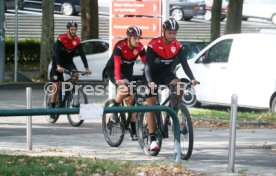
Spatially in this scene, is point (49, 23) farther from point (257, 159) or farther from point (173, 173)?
point (173, 173)

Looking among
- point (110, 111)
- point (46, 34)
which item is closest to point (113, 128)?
point (110, 111)

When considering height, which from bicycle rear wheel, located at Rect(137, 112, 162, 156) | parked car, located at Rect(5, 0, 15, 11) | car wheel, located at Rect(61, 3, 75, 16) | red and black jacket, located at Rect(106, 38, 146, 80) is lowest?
car wheel, located at Rect(61, 3, 75, 16)

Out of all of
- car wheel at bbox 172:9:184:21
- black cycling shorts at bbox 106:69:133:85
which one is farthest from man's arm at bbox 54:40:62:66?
car wheel at bbox 172:9:184:21

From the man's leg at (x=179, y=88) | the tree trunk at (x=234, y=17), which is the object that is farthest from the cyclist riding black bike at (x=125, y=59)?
the tree trunk at (x=234, y=17)

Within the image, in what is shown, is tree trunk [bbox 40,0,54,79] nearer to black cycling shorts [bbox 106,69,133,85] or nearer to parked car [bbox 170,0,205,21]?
black cycling shorts [bbox 106,69,133,85]

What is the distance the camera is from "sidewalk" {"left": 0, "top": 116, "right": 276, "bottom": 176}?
12434mm

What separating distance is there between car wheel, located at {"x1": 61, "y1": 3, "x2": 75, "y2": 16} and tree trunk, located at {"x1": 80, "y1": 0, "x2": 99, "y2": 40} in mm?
14106

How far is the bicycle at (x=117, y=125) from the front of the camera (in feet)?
45.6

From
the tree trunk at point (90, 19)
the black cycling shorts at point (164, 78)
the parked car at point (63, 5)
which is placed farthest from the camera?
the parked car at point (63, 5)

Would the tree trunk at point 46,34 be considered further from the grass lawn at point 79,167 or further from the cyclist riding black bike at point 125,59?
the grass lawn at point 79,167

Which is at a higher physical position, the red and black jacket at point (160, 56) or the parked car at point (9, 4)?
the red and black jacket at point (160, 56)

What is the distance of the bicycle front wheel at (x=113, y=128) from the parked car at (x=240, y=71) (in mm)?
6373

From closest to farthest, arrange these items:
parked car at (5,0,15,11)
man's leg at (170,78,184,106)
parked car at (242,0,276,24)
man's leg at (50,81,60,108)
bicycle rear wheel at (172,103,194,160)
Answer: bicycle rear wheel at (172,103,194,160) → man's leg at (170,78,184,106) → man's leg at (50,81,60,108) → parked car at (5,0,15,11) → parked car at (242,0,276,24)

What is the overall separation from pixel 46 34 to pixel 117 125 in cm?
1583
